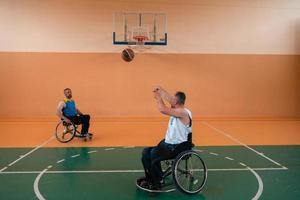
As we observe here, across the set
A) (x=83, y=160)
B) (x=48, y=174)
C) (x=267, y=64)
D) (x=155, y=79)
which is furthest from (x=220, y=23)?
(x=48, y=174)

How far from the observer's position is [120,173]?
4.82 m

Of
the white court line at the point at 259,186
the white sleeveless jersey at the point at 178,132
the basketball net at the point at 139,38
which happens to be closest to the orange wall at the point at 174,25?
the basketball net at the point at 139,38

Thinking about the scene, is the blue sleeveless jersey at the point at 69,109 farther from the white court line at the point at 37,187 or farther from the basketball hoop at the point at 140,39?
the basketball hoop at the point at 140,39

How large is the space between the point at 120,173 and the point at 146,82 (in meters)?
5.92

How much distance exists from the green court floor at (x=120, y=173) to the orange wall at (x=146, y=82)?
419 centimetres

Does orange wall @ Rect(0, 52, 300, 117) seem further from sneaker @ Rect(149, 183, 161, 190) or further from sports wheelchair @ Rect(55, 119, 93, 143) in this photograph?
sneaker @ Rect(149, 183, 161, 190)

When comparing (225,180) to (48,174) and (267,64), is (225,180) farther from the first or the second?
→ (267,64)

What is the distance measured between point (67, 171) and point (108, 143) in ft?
6.67

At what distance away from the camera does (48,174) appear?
474 cm

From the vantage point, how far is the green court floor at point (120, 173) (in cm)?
402

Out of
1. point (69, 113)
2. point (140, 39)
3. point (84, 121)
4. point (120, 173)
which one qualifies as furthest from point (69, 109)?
point (140, 39)

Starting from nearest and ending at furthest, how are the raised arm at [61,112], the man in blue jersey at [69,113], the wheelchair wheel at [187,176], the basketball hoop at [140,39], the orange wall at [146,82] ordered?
the wheelchair wheel at [187,176]
the raised arm at [61,112]
the man in blue jersey at [69,113]
the basketball hoop at [140,39]
the orange wall at [146,82]

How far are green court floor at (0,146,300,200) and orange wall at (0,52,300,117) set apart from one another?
419 cm

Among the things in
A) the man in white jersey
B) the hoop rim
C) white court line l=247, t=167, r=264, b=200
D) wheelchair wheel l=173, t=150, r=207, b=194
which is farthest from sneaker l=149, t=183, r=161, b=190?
the hoop rim
